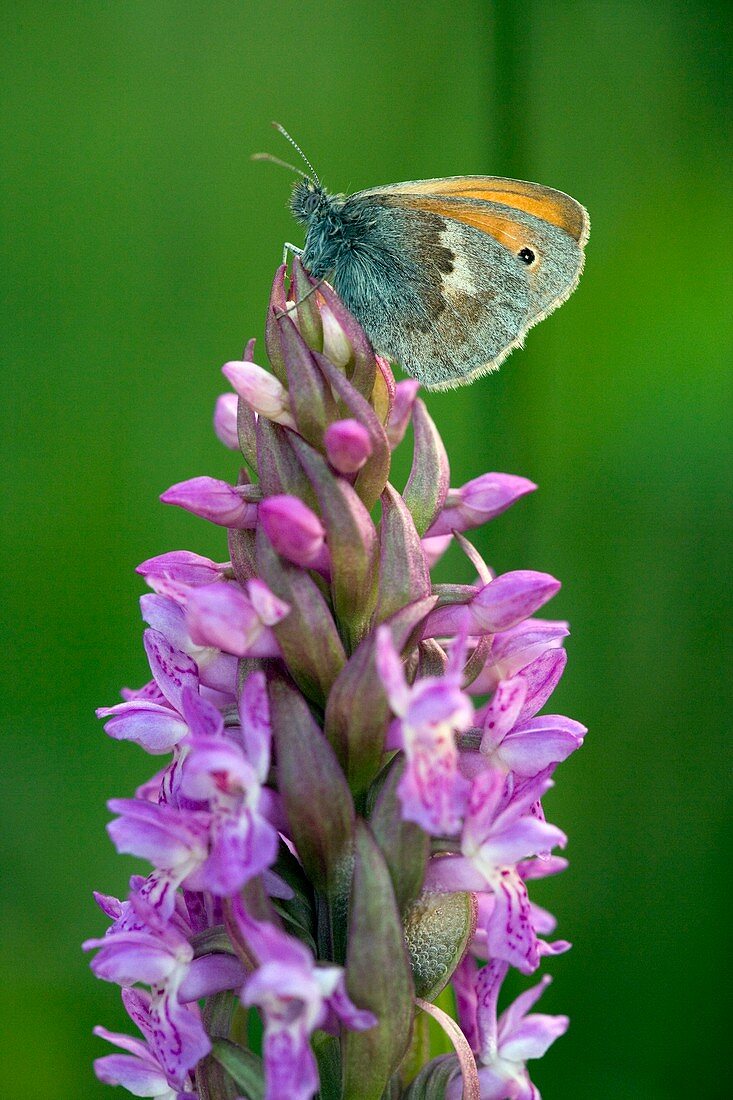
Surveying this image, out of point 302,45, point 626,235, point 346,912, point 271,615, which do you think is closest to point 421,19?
point 302,45

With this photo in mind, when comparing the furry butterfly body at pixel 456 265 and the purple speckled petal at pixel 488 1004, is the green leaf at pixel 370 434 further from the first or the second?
the purple speckled petal at pixel 488 1004

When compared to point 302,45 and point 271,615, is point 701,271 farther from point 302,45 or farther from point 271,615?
point 271,615

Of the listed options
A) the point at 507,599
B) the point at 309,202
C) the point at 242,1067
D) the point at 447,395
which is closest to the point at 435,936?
the point at 242,1067

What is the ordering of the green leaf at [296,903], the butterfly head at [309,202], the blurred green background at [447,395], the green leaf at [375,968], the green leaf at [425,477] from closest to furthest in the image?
the green leaf at [375,968], the green leaf at [296,903], the green leaf at [425,477], the butterfly head at [309,202], the blurred green background at [447,395]

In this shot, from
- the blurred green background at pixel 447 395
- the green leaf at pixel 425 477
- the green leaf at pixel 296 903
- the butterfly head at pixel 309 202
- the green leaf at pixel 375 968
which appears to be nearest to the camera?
the green leaf at pixel 375 968

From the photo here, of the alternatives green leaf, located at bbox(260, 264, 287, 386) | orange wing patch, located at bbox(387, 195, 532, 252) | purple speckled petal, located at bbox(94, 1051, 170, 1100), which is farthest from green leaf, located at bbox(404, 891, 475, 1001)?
orange wing patch, located at bbox(387, 195, 532, 252)

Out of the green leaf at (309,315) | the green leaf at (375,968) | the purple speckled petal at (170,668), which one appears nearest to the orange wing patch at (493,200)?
the green leaf at (309,315)

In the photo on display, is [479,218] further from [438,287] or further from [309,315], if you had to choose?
[309,315]
